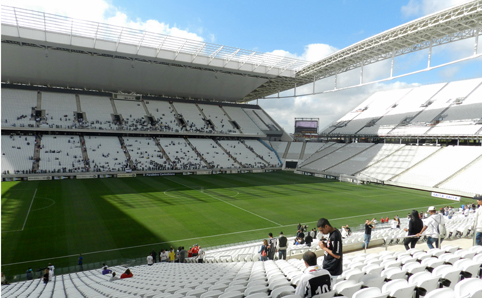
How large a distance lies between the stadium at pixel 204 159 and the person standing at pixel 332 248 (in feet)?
1.96

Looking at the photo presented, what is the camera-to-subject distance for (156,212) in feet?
85.3

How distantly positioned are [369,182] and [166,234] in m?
35.3

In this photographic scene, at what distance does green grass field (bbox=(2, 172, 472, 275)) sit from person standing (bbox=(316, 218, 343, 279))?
15.1m

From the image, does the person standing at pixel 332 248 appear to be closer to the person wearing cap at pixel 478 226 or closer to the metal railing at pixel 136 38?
the person wearing cap at pixel 478 226

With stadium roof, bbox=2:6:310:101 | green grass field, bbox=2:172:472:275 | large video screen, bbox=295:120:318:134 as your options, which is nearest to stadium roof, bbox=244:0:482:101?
stadium roof, bbox=2:6:310:101

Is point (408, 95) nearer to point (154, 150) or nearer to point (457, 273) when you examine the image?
point (154, 150)

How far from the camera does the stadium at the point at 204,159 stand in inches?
529

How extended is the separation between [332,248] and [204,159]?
49.6 metres

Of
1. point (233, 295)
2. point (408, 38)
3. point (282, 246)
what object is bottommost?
point (282, 246)

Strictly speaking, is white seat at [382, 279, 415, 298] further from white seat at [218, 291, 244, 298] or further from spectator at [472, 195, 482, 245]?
spectator at [472, 195, 482, 245]

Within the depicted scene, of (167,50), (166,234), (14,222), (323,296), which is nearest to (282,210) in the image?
(166,234)

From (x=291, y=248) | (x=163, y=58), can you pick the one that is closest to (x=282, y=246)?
(x=291, y=248)

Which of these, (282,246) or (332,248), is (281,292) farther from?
(282,246)

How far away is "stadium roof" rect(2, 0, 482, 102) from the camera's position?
34.8 metres
